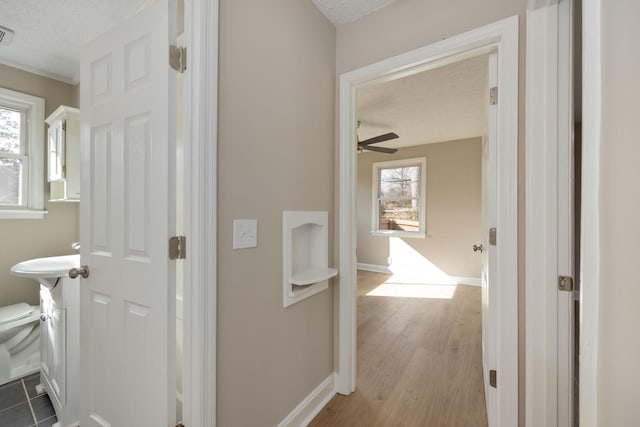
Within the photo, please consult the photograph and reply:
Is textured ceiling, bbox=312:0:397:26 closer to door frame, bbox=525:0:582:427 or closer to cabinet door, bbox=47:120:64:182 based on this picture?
door frame, bbox=525:0:582:427

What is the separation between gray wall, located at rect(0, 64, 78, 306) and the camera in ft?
7.54

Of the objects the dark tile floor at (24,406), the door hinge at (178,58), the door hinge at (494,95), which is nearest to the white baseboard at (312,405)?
the dark tile floor at (24,406)

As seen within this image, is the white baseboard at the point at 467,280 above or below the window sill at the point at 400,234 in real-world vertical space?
below

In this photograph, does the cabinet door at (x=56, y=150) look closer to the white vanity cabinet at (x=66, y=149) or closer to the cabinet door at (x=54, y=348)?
the white vanity cabinet at (x=66, y=149)

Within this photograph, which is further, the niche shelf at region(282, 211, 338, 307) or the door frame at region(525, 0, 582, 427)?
the niche shelf at region(282, 211, 338, 307)

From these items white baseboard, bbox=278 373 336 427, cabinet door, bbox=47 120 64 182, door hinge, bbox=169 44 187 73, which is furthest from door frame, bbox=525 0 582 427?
cabinet door, bbox=47 120 64 182

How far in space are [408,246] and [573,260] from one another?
432 centimetres

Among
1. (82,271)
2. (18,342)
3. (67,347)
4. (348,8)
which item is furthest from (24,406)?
(348,8)

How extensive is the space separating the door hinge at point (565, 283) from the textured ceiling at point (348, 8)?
70.2 inches

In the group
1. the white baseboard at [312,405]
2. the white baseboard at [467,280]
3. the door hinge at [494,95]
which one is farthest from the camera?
the white baseboard at [467,280]

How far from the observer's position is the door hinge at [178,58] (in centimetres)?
107

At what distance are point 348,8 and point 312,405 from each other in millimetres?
2542

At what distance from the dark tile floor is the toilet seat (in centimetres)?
47

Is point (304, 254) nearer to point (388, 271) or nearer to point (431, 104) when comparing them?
point (431, 104)
